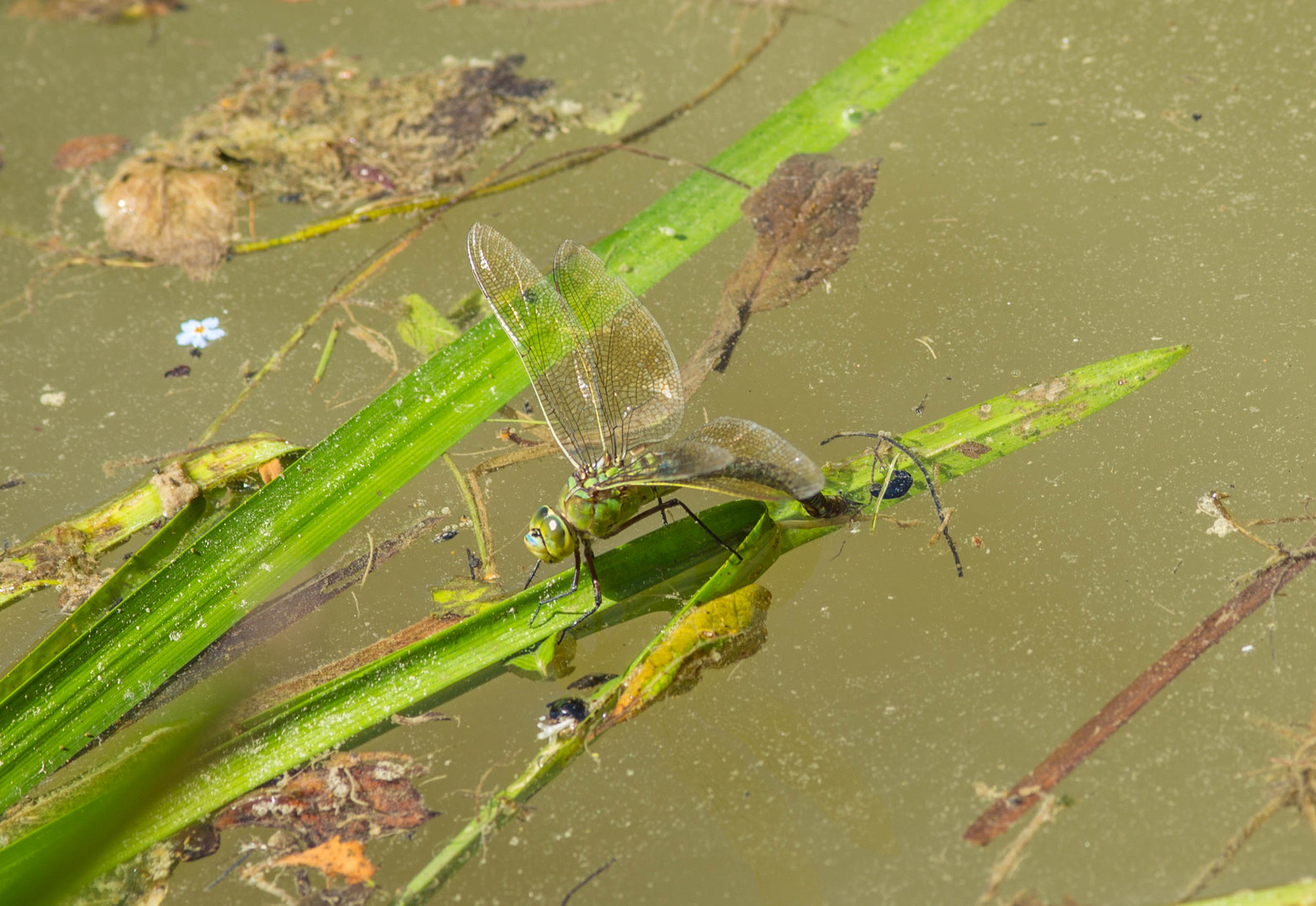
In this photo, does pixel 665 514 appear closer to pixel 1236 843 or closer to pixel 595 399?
pixel 595 399

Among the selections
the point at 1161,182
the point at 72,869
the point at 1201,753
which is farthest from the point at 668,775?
the point at 1161,182

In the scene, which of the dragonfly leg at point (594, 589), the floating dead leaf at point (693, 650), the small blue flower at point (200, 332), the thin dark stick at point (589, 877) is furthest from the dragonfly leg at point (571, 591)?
the small blue flower at point (200, 332)

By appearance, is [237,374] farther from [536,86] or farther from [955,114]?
[955,114]

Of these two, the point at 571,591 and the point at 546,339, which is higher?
the point at 546,339

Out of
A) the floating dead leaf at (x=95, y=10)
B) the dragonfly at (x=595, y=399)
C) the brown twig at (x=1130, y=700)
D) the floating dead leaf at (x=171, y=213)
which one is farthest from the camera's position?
the floating dead leaf at (x=95, y=10)

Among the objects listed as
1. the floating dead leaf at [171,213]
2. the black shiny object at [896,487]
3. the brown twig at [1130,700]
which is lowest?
the brown twig at [1130,700]

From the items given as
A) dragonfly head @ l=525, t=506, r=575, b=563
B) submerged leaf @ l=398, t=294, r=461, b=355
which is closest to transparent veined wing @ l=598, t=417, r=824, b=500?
dragonfly head @ l=525, t=506, r=575, b=563

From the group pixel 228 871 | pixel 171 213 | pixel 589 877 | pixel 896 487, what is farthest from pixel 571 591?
pixel 171 213

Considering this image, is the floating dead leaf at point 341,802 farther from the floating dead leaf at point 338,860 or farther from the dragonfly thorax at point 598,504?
the dragonfly thorax at point 598,504
